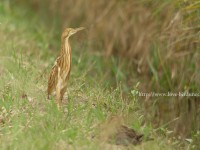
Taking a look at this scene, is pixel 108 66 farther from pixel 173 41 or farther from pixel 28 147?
pixel 28 147

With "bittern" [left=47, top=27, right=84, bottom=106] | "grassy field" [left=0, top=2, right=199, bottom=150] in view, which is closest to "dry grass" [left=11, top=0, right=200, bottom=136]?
"grassy field" [left=0, top=2, right=199, bottom=150]

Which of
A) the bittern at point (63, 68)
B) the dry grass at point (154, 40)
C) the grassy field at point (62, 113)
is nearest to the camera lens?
the grassy field at point (62, 113)

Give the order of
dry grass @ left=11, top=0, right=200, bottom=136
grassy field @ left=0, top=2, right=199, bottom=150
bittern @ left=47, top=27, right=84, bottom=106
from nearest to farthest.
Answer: grassy field @ left=0, top=2, right=199, bottom=150, bittern @ left=47, top=27, right=84, bottom=106, dry grass @ left=11, top=0, right=200, bottom=136

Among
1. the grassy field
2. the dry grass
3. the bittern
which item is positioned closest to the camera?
the grassy field

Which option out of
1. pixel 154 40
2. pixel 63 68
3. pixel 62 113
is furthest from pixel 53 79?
pixel 154 40

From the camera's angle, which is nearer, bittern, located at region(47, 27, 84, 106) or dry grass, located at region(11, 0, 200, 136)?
bittern, located at region(47, 27, 84, 106)

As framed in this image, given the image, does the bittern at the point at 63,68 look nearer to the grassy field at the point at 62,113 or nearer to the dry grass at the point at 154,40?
the grassy field at the point at 62,113

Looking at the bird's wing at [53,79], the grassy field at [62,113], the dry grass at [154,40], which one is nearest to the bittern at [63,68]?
the bird's wing at [53,79]

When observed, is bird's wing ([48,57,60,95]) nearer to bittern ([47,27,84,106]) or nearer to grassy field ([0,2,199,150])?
bittern ([47,27,84,106])

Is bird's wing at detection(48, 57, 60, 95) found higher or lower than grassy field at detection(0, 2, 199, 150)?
higher

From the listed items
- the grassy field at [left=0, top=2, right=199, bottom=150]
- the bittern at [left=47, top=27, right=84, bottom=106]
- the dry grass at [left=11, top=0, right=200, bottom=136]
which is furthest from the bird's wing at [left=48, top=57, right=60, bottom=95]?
the dry grass at [left=11, top=0, right=200, bottom=136]

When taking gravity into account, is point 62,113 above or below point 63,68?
below

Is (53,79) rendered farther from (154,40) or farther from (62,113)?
(154,40)

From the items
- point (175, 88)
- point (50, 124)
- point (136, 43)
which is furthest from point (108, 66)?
point (50, 124)
